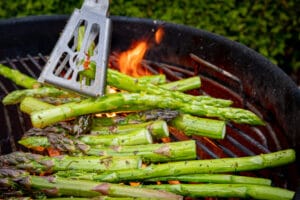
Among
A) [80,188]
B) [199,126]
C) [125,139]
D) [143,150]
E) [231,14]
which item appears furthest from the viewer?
[231,14]

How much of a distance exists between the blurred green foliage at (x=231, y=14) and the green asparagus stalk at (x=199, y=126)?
2291mm

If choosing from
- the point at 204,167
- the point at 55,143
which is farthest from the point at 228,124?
the point at 55,143

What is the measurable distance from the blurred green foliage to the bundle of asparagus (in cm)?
196

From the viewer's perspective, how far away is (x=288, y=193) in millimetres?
2488

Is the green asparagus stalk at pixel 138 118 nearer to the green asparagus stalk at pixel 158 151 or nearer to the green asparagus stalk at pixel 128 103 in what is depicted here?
the green asparagus stalk at pixel 128 103

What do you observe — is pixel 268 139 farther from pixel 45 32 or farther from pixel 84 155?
pixel 45 32

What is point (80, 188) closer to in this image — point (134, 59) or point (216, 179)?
point (216, 179)

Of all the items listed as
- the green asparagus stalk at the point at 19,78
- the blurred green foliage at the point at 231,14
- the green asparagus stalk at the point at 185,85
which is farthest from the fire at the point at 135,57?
the blurred green foliage at the point at 231,14

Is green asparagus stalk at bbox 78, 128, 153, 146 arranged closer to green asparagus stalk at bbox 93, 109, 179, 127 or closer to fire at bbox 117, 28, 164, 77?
green asparagus stalk at bbox 93, 109, 179, 127

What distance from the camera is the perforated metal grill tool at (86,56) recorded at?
8.86 feet

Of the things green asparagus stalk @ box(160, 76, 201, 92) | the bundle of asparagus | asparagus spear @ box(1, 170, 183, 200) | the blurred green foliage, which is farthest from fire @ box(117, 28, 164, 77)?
asparagus spear @ box(1, 170, 183, 200)

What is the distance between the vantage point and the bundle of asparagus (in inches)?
98.7

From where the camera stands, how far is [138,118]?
307 cm

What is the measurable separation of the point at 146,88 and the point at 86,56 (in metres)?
0.57
